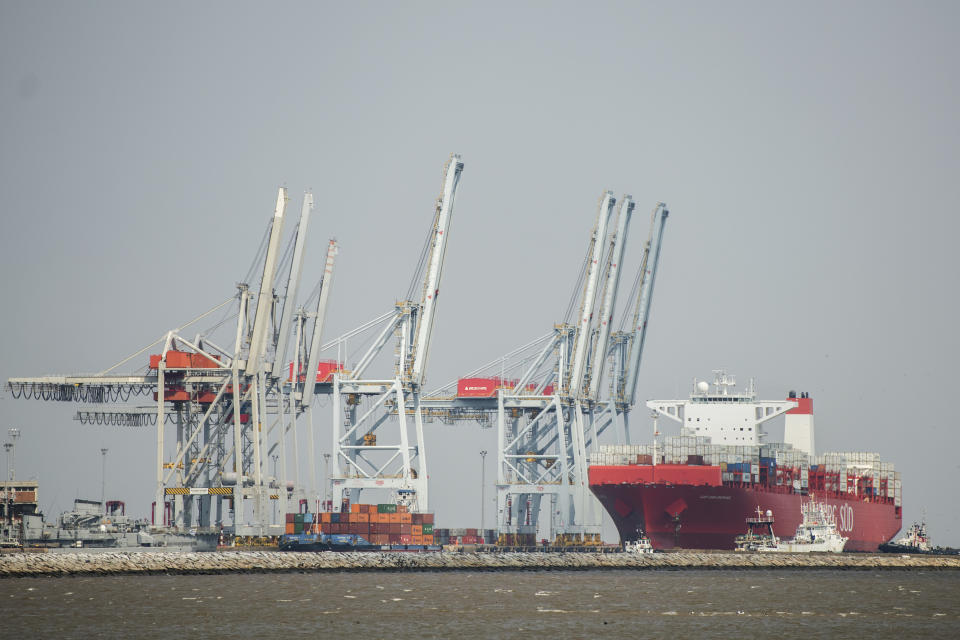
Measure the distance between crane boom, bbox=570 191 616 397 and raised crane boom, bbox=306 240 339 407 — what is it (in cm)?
→ 1835

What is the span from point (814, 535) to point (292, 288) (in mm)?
35655

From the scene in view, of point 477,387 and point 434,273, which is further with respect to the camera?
point 477,387

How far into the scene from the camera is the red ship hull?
89500mm

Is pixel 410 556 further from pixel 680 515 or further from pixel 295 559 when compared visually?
pixel 680 515

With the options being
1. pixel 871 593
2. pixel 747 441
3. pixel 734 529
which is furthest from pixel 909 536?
pixel 871 593

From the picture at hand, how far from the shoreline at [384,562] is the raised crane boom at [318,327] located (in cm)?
1204

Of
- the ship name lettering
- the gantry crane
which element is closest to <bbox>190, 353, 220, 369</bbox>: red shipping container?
the gantry crane

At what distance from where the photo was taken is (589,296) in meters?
105

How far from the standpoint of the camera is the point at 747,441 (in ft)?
340

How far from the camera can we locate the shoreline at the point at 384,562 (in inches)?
2933

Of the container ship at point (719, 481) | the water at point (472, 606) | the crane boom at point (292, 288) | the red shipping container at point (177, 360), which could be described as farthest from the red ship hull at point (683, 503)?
the red shipping container at point (177, 360)

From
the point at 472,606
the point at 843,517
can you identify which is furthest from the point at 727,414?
the point at 472,606

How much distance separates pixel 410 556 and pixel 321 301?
719 inches

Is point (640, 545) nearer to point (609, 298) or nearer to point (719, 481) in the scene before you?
point (719, 481)
